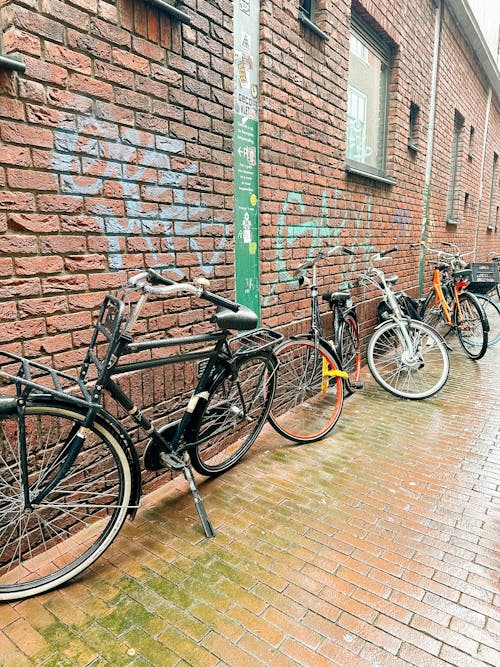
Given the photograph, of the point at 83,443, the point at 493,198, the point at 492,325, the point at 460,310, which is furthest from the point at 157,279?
the point at 493,198

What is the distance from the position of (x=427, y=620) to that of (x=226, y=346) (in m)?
1.54

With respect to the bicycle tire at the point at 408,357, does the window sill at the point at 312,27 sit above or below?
above

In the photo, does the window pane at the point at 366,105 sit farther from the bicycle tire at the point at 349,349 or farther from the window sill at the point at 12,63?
the window sill at the point at 12,63

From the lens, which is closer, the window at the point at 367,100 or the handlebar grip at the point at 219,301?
the handlebar grip at the point at 219,301

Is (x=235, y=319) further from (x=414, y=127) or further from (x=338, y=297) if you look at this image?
(x=414, y=127)

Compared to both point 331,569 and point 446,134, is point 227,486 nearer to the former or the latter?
point 331,569

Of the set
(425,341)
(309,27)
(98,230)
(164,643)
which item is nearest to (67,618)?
(164,643)

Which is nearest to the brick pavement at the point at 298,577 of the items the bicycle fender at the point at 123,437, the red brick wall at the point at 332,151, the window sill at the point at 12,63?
the bicycle fender at the point at 123,437

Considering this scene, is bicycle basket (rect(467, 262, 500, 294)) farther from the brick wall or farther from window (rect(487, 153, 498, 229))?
window (rect(487, 153, 498, 229))

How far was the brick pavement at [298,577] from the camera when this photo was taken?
1638 mm

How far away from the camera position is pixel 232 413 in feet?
9.03

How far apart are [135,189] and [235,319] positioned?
86 cm

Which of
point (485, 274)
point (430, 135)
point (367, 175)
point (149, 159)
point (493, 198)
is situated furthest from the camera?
point (493, 198)

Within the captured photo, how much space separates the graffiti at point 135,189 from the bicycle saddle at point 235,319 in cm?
52
